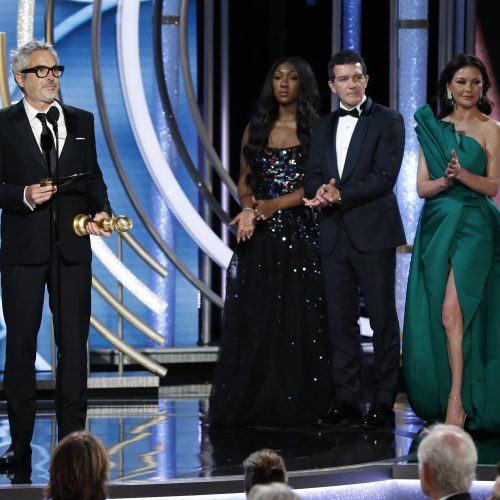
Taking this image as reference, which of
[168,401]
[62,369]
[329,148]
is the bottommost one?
[168,401]

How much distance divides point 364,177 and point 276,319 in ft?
2.32

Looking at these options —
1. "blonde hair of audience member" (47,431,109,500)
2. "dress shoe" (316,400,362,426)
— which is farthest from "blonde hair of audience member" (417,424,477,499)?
"dress shoe" (316,400,362,426)

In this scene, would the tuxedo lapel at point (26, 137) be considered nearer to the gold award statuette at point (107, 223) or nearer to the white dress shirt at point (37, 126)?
the white dress shirt at point (37, 126)

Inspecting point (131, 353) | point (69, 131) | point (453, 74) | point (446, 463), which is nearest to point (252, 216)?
point (453, 74)

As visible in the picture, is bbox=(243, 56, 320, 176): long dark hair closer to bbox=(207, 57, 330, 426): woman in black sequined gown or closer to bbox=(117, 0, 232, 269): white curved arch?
bbox=(207, 57, 330, 426): woman in black sequined gown

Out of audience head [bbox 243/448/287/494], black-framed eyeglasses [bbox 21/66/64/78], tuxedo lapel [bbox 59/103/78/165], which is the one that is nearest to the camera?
audience head [bbox 243/448/287/494]

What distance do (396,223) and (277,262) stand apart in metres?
0.54

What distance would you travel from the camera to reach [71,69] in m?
6.85

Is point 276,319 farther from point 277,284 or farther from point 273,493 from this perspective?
point 273,493

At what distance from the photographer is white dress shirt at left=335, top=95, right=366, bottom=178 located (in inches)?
188

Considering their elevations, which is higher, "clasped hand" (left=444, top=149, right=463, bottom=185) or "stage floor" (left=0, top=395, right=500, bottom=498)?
"clasped hand" (left=444, top=149, right=463, bottom=185)

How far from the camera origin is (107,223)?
3.69 meters

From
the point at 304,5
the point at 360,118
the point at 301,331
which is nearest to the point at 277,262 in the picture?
the point at 301,331

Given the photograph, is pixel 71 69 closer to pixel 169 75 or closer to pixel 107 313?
pixel 169 75
